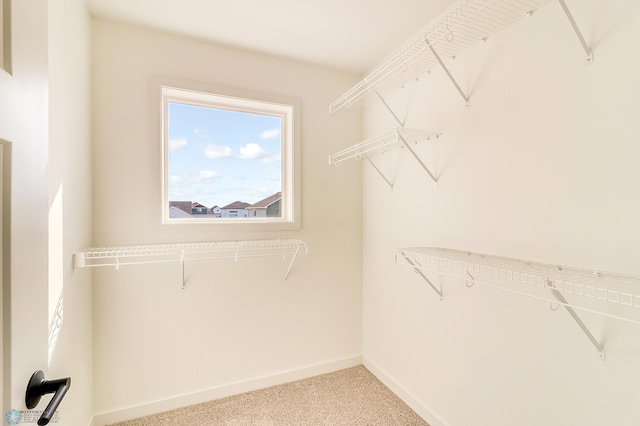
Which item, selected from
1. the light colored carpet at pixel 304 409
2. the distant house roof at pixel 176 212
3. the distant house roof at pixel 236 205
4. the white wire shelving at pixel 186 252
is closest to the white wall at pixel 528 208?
the light colored carpet at pixel 304 409

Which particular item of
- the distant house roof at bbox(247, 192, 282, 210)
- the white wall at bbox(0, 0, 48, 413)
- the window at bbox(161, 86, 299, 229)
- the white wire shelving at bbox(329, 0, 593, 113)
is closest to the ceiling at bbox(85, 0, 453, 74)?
the white wire shelving at bbox(329, 0, 593, 113)

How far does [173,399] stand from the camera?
1.90m

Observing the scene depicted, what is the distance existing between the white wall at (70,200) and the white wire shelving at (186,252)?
9 cm

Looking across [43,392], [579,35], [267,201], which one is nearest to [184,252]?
[267,201]

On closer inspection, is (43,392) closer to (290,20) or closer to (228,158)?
(228,158)

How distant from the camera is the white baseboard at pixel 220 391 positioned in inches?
70.3

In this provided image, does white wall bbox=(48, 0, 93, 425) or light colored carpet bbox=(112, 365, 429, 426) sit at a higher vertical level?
white wall bbox=(48, 0, 93, 425)

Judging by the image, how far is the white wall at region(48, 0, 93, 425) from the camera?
124cm

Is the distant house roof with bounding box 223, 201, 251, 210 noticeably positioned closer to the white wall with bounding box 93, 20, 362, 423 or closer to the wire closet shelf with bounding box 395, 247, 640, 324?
the white wall with bounding box 93, 20, 362, 423

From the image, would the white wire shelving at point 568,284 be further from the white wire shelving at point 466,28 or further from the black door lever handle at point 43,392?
the black door lever handle at point 43,392

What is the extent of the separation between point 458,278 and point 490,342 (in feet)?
1.05

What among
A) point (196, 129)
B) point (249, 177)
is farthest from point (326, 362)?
point (196, 129)

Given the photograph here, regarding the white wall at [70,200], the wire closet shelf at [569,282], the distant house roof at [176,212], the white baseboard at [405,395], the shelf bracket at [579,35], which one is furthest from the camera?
the distant house roof at [176,212]

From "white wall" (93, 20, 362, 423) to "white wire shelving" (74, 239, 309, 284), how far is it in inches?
2.6
